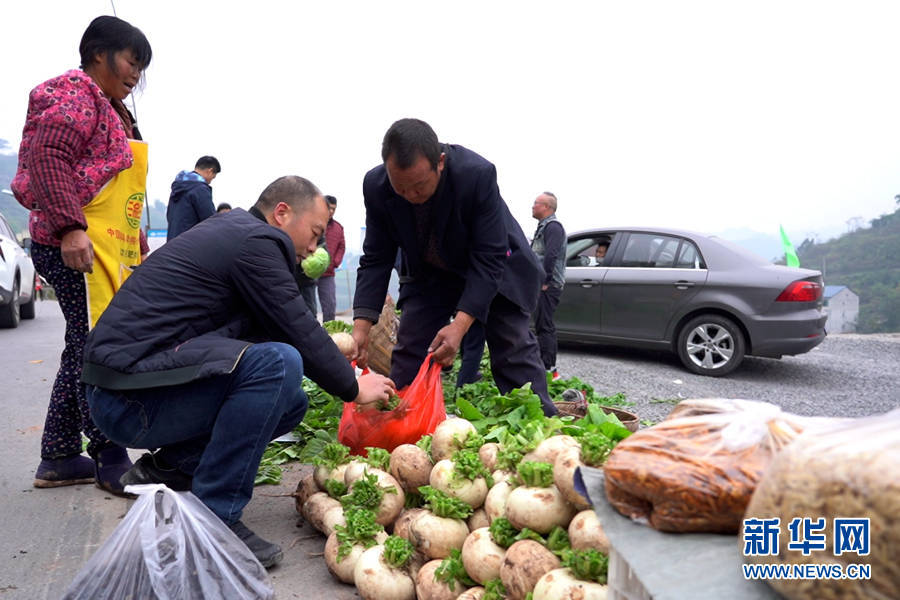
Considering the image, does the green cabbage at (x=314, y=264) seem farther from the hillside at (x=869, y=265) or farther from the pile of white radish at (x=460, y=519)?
the hillside at (x=869, y=265)

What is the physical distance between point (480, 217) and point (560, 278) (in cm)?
387

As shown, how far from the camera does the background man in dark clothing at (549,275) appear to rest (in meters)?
7.12

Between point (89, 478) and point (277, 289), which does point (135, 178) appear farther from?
point (89, 478)

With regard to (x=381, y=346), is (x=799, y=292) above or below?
above

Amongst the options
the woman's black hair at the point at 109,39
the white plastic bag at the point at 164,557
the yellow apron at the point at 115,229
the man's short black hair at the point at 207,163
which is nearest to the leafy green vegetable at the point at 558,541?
the white plastic bag at the point at 164,557

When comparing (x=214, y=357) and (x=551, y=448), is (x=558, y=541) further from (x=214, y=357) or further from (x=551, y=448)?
(x=214, y=357)

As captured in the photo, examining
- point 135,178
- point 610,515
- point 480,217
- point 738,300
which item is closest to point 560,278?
point 738,300

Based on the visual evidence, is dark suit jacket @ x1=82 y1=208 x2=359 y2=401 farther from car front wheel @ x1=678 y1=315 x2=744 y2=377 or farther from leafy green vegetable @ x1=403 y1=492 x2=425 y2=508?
car front wheel @ x1=678 y1=315 x2=744 y2=377

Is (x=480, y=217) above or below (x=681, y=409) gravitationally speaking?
above

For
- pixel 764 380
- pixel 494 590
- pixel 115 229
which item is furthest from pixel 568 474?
pixel 764 380

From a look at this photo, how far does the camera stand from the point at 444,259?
12.4 feet

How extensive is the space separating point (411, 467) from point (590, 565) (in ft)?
3.42

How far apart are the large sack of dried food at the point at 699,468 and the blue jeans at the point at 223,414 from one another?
5.04ft

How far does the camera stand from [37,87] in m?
3.12
